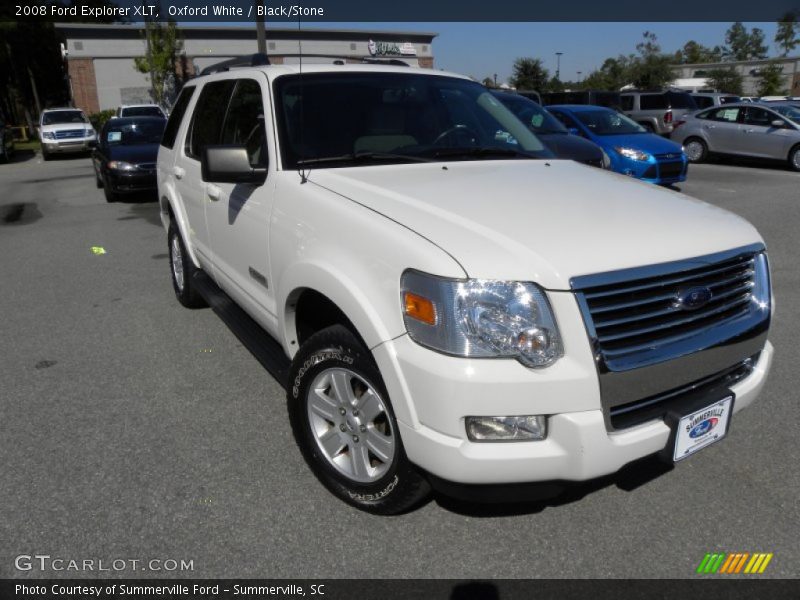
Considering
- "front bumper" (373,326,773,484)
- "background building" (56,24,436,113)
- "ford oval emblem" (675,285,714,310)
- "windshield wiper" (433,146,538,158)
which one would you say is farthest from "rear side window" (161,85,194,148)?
"background building" (56,24,436,113)

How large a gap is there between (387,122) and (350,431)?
5.94ft

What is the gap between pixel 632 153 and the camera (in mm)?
11430

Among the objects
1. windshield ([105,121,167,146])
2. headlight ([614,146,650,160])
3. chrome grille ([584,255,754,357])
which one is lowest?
headlight ([614,146,650,160])

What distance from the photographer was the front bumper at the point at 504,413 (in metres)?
2.20

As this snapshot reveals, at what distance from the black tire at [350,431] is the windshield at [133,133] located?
436 inches

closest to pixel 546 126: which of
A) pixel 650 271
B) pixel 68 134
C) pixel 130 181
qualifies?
pixel 130 181

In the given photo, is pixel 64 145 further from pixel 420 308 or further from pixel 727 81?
pixel 727 81

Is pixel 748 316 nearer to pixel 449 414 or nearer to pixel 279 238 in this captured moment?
pixel 449 414

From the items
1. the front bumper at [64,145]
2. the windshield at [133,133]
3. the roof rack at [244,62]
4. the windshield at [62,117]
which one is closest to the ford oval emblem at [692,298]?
the roof rack at [244,62]

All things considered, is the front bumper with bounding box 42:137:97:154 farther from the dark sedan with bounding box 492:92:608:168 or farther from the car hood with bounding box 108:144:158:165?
the dark sedan with bounding box 492:92:608:168

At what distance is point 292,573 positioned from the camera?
255cm

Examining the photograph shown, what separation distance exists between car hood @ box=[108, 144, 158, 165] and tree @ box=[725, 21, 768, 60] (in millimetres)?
132387

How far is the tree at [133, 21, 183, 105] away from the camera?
3247cm

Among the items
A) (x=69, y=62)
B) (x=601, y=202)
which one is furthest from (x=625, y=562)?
(x=69, y=62)
